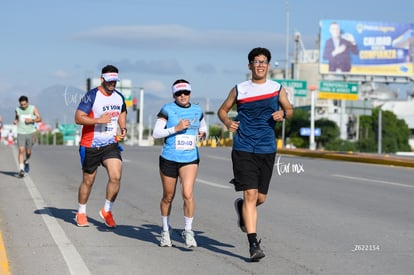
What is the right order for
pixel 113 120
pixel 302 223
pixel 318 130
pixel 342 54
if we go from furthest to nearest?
pixel 318 130, pixel 342 54, pixel 302 223, pixel 113 120

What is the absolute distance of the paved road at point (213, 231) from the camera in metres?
8.05

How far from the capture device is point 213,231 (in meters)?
10.6

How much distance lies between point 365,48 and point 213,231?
5976cm

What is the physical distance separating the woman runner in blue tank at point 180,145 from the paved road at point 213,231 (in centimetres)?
42

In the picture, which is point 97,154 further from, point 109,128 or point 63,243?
point 63,243

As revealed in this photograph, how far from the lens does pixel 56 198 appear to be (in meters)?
14.5

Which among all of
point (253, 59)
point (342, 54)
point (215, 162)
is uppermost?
point (342, 54)

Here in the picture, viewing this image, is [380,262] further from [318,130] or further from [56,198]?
[318,130]

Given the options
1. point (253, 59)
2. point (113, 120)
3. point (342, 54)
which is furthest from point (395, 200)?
point (342, 54)

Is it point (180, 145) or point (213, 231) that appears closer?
point (180, 145)

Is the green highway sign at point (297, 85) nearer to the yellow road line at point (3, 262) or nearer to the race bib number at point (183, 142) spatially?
the race bib number at point (183, 142)

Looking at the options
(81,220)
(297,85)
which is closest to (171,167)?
(81,220)

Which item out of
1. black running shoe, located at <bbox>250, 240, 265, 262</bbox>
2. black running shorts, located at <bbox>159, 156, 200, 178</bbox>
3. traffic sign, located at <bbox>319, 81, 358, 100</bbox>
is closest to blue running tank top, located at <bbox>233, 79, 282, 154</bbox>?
black running shorts, located at <bbox>159, 156, 200, 178</bbox>

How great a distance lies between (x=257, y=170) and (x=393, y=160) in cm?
2247
